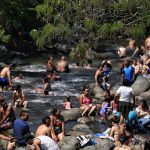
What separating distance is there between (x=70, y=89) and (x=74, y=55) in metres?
7.89

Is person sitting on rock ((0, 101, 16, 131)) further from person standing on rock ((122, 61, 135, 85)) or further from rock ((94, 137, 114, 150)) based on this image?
person standing on rock ((122, 61, 135, 85))

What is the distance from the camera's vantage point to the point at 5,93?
21.6 m

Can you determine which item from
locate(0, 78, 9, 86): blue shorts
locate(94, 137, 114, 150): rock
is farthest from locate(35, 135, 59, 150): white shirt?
locate(0, 78, 9, 86): blue shorts

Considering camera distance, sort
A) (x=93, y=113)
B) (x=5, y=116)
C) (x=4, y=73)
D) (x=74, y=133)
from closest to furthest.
Answer: (x=5, y=116)
(x=74, y=133)
(x=93, y=113)
(x=4, y=73)

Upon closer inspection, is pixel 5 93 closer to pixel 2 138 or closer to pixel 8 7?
pixel 2 138

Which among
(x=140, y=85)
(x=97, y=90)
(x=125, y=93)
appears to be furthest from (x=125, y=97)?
(x=140, y=85)

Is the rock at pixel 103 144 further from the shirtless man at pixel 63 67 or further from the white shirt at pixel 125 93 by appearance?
the shirtless man at pixel 63 67

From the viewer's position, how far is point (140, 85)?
21.6 m

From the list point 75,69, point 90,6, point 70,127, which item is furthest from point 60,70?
point 90,6

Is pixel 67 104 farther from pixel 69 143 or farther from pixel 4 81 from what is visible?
pixel 69 143

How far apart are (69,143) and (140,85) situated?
27.6 ft

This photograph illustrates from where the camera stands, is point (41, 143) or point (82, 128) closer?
point (41, 143)

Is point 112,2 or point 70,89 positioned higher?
point 112,2

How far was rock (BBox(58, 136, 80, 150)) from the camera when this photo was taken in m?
13.7
